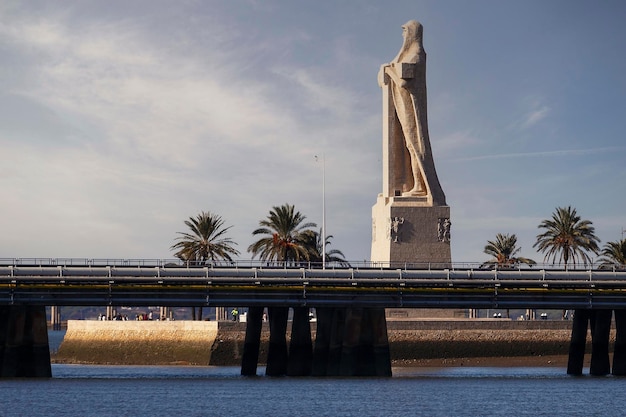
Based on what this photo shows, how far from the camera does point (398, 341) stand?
391ft

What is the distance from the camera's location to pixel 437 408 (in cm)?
7331

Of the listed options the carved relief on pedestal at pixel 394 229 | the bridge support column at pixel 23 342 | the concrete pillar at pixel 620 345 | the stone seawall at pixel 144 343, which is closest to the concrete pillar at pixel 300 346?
the bridge support column at pixel 23 342

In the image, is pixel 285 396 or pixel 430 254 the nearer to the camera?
pixel 285 396

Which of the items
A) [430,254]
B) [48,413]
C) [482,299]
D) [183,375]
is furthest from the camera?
[430,254]

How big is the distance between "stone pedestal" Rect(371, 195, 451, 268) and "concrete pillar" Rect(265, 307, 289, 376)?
21.1 metres

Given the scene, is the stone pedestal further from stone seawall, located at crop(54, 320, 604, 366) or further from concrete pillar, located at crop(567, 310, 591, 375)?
concrete pillar, located at crop(567, 310, 591, 375)

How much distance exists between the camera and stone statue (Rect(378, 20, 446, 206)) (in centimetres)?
12175

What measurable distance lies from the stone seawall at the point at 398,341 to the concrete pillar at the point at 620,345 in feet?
70.0

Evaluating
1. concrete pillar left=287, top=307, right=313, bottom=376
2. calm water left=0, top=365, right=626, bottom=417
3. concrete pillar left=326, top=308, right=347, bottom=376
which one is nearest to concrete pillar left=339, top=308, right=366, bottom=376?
concrete pillar left=326, top=308, right=347, bottom=376

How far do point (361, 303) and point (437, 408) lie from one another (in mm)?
20327

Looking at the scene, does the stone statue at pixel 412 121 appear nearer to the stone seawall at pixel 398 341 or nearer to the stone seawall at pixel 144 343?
the stone seawall at pixel 398 341

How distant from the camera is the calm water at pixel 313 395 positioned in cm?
7169

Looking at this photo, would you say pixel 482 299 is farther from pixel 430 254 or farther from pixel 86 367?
pixel 86 367

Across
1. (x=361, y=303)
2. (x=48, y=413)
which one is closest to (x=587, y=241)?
(x=361, y=303)
